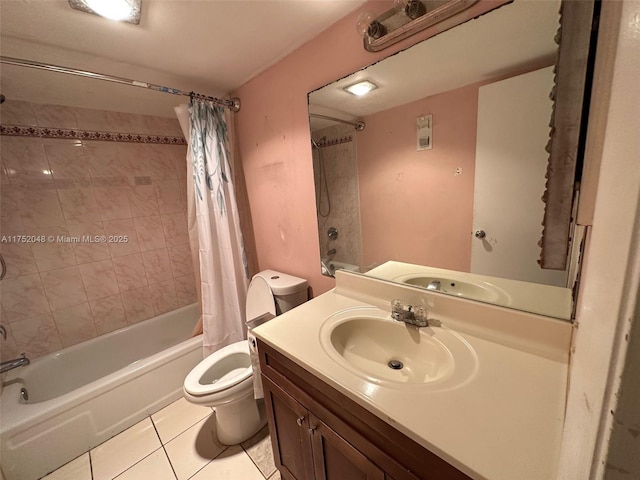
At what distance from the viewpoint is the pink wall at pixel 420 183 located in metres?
0.89

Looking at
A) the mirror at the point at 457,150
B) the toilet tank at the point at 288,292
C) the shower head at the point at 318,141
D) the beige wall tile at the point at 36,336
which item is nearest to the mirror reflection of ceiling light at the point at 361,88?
the mirror at the point at 457,150

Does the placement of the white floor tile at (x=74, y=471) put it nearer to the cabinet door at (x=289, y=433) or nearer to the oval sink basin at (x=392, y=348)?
the cabinet door at (x=289, y=433)

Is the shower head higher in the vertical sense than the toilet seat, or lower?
higher

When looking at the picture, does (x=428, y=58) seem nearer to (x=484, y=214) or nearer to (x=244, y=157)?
(x=484, y=214)

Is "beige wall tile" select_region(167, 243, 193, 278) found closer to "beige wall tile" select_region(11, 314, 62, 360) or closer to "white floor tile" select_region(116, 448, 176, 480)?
"beige wall tile" select_region(11, 314, 62, 360)

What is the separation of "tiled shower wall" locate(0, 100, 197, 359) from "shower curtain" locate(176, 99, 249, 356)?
0.80 metres

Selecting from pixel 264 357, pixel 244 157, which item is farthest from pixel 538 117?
pixel 244 157

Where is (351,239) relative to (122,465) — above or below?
above

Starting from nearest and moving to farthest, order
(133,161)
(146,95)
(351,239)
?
1. (351,239)
2. (146,95)
3. (133,161)

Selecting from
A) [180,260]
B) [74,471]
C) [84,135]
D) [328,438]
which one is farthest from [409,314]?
[84,135]

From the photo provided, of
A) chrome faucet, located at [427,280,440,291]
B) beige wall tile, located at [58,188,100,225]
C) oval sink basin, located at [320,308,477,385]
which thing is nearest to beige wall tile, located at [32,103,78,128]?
beige wall tile, located at [58,188,100,225]

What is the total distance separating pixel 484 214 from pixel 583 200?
1.30 ft

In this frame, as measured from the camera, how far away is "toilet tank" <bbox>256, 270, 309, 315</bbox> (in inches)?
60.2

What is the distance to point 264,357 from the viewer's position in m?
1.03
